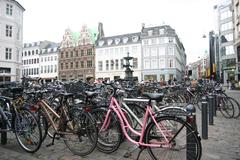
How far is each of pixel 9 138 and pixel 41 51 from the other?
65545 millimetres

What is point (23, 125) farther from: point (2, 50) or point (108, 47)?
point (108, 47)

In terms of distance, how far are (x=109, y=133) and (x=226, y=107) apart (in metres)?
5.62

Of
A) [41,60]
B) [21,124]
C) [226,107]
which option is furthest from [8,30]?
[41,60]

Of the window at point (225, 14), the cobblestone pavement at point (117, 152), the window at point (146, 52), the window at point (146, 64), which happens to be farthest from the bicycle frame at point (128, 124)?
the window at point (225, 14)

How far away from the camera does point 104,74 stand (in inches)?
2259

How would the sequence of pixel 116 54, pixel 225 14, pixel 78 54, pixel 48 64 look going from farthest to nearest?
pixel 48 64
pixel 78 54
pixel 116 54
pixel 225 14

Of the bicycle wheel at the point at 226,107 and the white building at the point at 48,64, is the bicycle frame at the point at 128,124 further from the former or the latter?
the white building at the point at 48,64

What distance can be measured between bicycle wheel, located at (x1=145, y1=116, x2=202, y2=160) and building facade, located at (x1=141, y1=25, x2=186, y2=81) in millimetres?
47818

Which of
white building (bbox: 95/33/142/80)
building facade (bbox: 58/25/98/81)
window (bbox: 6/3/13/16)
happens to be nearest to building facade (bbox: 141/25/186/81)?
white building (bbox: 95/33/142/80)

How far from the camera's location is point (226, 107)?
8.33m

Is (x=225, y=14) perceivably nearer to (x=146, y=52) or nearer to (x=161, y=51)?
(x=161, y=51)

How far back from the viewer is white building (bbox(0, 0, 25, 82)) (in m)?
28.2

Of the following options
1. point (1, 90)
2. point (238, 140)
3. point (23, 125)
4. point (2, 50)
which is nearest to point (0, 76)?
point (2, 50)

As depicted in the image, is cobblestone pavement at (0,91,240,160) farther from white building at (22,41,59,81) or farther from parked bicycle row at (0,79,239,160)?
white building at (22,41,59,81)
